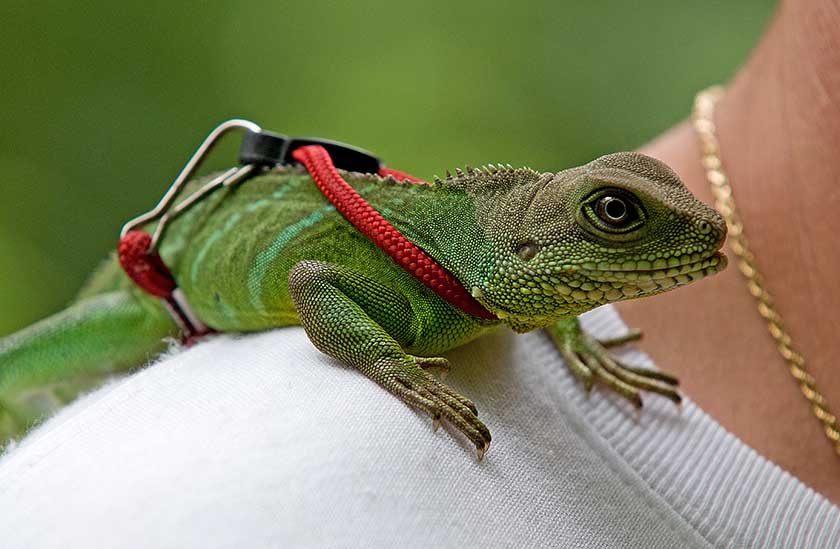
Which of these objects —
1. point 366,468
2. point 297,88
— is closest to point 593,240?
point 366,468

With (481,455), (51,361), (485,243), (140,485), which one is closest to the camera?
(140,485)

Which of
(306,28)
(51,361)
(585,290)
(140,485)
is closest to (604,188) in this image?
(585,290)

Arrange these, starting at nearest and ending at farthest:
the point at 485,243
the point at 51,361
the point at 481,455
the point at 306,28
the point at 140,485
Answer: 1. the point at 140,485
2. the point at 481,455
3. the point at 485,243
4. the point at 51,361
5. the point at 306,28

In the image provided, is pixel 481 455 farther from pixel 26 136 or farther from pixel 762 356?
pixel 26 136

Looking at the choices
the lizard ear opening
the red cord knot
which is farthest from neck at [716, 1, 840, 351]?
the red cord knot

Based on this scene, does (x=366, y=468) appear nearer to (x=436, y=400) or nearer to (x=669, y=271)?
(x=436, y=400)

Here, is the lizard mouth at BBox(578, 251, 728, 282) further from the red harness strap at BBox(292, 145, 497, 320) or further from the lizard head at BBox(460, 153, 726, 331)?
the red harness strap at BBox(292, 145, 497, 320)
